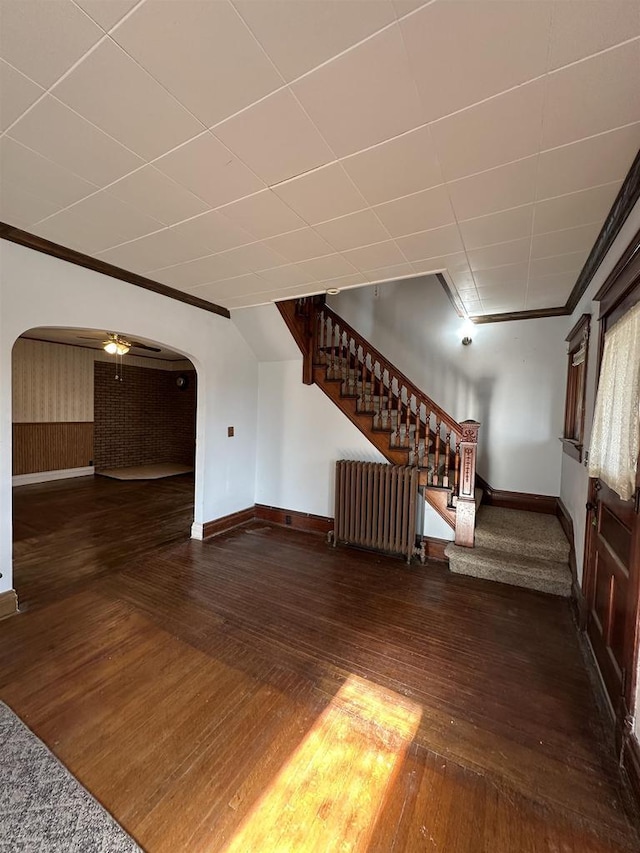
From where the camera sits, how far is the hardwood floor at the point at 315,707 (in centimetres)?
132

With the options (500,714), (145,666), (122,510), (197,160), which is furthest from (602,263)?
(122,510)

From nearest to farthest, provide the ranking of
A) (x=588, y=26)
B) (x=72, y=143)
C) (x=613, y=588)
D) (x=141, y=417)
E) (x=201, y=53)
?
(x=588, y=26), (x=201, y=53), (x=72, y=143), (x=613, y=588), (x=141, y=417)

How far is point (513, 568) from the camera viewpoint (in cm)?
317

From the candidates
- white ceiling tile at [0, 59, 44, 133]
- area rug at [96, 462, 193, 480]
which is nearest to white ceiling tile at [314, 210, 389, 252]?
white ceiling tile at [0, 59, 44, 133]

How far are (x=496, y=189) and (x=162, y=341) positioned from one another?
3126mm

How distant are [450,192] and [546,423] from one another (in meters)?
3.39

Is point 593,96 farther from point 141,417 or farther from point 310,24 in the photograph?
point 141,417

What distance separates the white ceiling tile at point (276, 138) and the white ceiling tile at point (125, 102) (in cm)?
16

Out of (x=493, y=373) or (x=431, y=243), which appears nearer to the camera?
(x=431, y=243)

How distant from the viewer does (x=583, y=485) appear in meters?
2.73

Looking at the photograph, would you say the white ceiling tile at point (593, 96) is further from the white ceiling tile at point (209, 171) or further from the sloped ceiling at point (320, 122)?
the white ceiling tile at point (209, 171)

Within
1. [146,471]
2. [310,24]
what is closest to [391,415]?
[310,24]

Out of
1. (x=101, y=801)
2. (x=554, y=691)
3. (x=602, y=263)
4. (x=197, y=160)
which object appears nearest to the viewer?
(x=101, y=801)

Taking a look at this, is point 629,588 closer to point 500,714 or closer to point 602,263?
point 500,714
